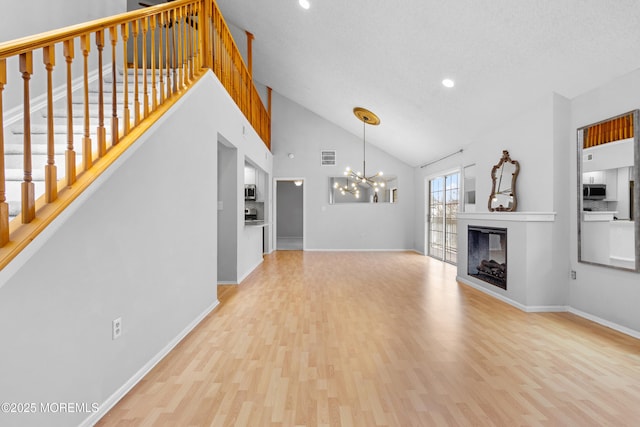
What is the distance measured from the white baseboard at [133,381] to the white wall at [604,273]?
396 cm

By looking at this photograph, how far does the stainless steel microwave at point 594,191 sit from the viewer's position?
11.2 ft

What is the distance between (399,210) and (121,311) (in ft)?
27.3

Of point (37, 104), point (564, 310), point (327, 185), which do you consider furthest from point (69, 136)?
point (327, 185)

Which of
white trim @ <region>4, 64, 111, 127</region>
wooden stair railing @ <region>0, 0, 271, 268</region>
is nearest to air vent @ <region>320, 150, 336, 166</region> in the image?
wooden stair railing @ <region>0, 0, 271, 268</region>

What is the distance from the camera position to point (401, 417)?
1852 millimetres

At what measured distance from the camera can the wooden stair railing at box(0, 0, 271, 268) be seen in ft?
4.60

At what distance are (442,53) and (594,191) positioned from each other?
7.27 ft

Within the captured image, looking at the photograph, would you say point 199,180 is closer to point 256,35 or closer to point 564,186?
point 564,186

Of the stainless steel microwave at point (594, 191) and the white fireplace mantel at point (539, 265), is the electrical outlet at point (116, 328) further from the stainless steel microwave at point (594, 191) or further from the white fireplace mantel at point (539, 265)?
the stainless steel microwave at point (594, 191)

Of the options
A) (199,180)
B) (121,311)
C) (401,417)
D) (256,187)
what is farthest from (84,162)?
(256,187)

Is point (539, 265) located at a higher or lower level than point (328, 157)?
lower

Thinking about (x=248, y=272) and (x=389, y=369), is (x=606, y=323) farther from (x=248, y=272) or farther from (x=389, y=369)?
(x=248, y=272)

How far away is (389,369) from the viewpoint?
2412 millimetres

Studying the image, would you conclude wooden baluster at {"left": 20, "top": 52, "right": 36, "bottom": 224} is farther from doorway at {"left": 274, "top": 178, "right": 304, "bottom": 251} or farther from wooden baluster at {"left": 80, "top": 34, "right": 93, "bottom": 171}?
doorway at {"left": 274, "top": 178, "right": 304, "bottom": 251}
